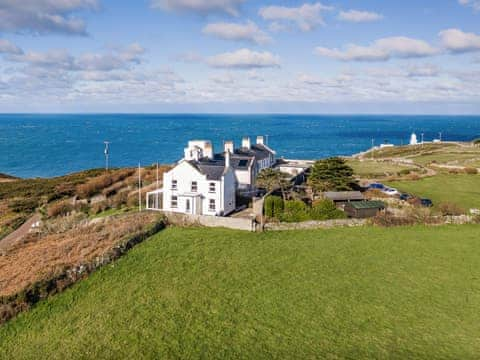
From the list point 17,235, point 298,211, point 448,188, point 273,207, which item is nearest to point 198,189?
point 273,207

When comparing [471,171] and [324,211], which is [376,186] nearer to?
[324,211]

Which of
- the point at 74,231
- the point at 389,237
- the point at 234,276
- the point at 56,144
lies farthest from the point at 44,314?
the point at 56,144

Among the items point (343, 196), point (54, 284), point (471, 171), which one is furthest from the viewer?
point (471, 171)

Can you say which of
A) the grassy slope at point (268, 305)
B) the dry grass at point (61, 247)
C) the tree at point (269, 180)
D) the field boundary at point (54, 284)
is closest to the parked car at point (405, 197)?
the grassy slope at point (268, 305)

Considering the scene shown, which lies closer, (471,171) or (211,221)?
(211,221)

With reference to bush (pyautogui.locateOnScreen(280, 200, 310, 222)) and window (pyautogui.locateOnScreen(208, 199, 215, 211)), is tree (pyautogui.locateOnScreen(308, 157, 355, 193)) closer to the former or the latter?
bush (pyautogui.locateOnScreen(280, 200, 310, 222))

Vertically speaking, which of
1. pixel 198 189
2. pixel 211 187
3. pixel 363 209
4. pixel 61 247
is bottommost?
pixel 61 247

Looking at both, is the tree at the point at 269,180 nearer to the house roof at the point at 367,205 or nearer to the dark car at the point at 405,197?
the house roof at the point at 367,205

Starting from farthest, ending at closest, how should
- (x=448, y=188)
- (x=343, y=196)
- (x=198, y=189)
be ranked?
1. (x=448, y=188)
2. (x=343, y=196)
3. (x=198, y=189)
